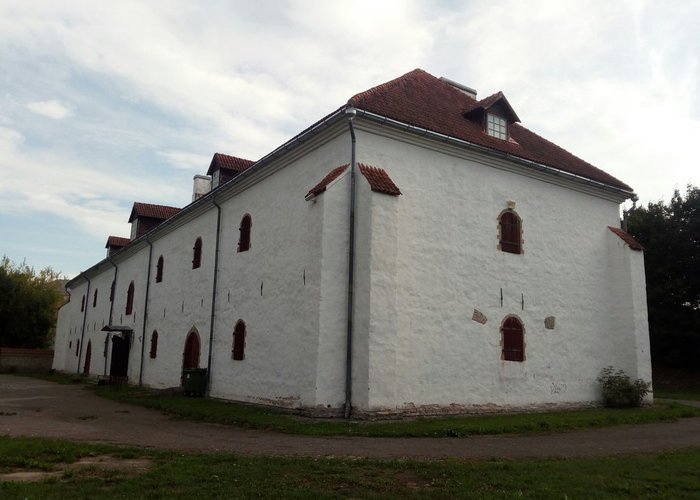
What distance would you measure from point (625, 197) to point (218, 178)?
572 inches

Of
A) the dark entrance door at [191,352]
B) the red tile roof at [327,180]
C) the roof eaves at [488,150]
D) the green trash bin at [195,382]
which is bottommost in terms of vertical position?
the green trash bin at [195,382]

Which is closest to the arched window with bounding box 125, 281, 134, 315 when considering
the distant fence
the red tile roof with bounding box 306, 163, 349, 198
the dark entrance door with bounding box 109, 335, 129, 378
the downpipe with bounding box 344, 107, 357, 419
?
the dark entrance door with bounding box 109, 335, 129, 378

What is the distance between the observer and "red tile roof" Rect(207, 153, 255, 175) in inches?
862

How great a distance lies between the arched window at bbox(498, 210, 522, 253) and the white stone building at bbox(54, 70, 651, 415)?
4 cm

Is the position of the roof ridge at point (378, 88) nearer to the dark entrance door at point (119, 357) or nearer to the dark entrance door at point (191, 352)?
the dark entrance door at point (191, 352)

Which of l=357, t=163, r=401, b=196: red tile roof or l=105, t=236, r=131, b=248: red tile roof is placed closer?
l=357, t=163, r=401, b=196: red tile roof

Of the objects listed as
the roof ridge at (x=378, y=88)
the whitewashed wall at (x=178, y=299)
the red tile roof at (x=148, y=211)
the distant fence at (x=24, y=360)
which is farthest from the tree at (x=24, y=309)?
the roof ridge at (x=378, y=88)

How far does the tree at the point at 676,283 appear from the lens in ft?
90.3

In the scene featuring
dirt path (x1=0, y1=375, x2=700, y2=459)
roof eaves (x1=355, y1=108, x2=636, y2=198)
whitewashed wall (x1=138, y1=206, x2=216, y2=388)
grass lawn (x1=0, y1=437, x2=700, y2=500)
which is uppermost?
roof eaves (x1=355, y1=108, x2=636, y2=198)

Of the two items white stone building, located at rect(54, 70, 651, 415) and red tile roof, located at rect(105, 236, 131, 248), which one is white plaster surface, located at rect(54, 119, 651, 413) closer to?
white stone building, located at rect(54, 70, 651, 415)

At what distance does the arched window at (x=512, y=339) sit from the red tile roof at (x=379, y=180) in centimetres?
481

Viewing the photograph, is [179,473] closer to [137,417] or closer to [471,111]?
[137,417]

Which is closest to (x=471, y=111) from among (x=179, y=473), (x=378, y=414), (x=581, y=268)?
(x=581, y=268)

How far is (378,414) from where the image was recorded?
12.0 meters
